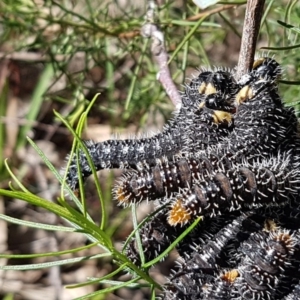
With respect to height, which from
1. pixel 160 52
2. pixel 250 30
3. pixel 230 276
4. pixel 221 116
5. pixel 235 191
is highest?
pixel 160 52

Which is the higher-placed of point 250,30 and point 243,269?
point 250,30

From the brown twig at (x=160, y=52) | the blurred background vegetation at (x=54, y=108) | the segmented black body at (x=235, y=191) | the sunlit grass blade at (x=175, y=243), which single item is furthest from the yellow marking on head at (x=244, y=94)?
the blurred background vegetation at (x=54, y=108)

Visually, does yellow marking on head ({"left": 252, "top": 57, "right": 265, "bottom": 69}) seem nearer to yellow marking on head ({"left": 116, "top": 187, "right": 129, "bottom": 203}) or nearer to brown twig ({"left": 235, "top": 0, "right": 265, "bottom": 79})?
brown twig ({"left": 235, "top": 0, "right": 265, "bottom": 79})

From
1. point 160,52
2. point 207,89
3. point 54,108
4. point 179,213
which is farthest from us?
point 54,108

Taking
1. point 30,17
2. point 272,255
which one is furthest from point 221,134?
point 30,17

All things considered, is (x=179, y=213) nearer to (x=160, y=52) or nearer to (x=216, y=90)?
(x=216, y=90)

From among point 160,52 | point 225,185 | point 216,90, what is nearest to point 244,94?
point 216,90

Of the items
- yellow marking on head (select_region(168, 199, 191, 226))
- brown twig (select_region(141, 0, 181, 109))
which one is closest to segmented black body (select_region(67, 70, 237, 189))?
yellow marking on head (select_region(168, 199, 191, 226))
